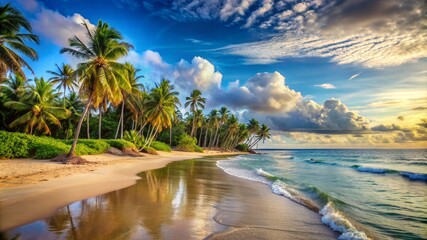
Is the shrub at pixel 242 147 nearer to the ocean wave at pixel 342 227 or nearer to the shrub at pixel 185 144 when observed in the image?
the shrub at pixel 185 144

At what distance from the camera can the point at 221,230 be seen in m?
5.07

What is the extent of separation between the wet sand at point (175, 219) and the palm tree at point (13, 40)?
14.5 metres

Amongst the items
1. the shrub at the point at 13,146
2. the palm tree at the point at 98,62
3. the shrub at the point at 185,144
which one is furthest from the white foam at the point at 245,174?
the shrub at the point at 185,144

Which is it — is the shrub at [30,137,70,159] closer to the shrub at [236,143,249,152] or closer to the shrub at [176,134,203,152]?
the shrub at [176,134,203,152]

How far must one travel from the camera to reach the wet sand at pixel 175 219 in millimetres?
4645

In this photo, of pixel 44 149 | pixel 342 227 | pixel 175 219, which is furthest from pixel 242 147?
pixel 175 219

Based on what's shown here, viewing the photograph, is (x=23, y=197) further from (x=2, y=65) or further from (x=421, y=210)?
(x=2, y=65)

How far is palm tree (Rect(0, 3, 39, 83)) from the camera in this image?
53.7ft

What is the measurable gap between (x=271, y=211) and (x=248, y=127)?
280 ft

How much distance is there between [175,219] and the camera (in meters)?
5.63

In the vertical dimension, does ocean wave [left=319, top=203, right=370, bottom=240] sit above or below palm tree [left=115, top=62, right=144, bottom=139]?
below

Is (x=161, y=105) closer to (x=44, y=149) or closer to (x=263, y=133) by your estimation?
(x=44, y=149)

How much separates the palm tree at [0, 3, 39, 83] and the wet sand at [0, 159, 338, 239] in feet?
47.6

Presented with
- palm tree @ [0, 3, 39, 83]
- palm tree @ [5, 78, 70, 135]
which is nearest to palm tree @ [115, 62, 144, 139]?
palm tree @ [5, 78, 70, 135]
